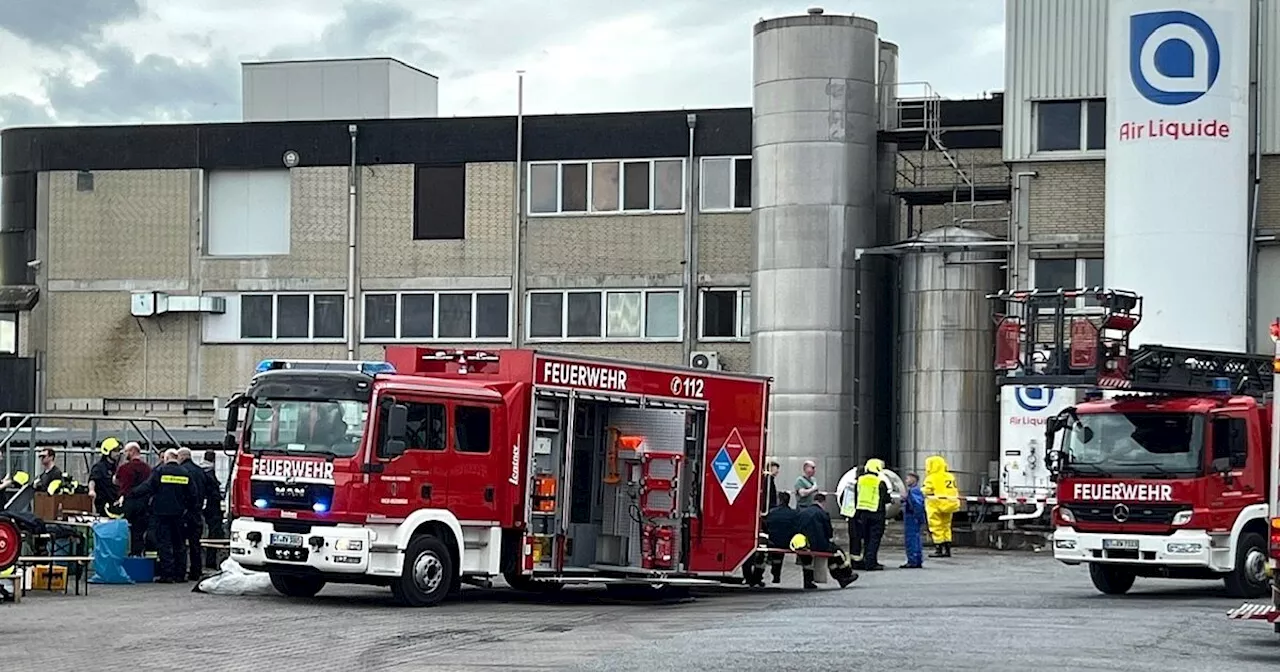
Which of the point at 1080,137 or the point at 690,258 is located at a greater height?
the point at 1080,137

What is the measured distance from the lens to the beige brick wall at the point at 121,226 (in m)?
45.9

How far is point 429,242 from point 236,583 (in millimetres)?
22156

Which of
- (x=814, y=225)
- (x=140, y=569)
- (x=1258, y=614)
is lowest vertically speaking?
(x=140, y=569)

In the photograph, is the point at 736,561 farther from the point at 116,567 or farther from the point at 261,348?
the point at 261,348

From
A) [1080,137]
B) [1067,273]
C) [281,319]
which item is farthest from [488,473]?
[281,319]

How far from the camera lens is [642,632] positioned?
18281mm

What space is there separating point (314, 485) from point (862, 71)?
2273 cm

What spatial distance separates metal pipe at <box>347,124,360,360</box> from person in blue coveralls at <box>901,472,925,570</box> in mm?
17648

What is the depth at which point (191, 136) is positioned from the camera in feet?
150

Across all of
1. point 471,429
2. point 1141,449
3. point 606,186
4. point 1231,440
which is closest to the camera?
point 471,429

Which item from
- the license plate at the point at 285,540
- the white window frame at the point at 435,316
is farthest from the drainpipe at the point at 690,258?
the license plate at the point at 285,540

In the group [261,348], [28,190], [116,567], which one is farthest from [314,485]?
[28,190]

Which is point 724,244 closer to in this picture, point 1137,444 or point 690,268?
point 690,268

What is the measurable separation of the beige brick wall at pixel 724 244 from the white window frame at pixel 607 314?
3.11 feet
